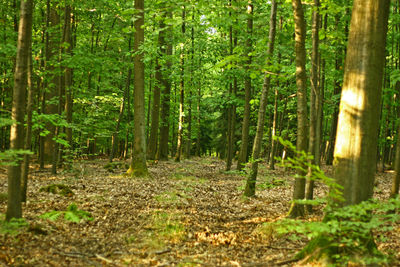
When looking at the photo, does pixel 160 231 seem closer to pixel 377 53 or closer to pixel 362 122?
pixel 362 122

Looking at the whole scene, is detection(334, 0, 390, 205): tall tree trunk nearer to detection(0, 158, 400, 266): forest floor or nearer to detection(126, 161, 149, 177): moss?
detection(0, 158, 400, 266): forest floor

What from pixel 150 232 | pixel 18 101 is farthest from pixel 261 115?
pixel 18 101

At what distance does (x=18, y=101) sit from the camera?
5211mm

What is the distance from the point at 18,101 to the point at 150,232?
352 cm

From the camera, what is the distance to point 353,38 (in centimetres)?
446

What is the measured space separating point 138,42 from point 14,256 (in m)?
10.2

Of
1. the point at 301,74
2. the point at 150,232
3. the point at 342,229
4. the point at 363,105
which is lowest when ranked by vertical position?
the point at 150,232

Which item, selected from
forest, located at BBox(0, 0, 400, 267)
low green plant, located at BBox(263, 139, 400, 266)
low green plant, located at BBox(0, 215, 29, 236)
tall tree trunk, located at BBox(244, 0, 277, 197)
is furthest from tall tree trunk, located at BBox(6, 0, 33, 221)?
tall tree trunk, located at BBox(244, 0, 277, 197)

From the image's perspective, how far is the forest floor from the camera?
16.3 ft

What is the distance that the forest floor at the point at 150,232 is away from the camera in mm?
4961

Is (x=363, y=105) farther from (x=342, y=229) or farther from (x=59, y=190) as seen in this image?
(x=59, y=190)

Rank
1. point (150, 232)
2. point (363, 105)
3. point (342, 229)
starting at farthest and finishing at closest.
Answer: point (150, 232) → point (363, 105) → point (342, 229)

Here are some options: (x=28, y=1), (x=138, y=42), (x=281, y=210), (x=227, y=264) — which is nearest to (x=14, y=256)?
(x=227, y=264)

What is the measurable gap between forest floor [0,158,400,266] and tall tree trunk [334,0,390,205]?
1454 millimetres
